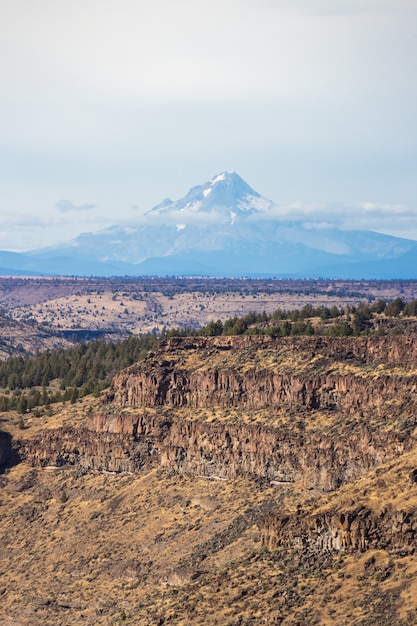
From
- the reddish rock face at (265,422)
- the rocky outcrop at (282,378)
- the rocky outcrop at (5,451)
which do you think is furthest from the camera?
the rocky outcrop at (5,451)

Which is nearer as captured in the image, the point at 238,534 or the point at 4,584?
the point at 238,534

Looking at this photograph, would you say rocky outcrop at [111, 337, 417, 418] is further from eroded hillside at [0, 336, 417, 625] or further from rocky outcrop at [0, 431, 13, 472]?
rocky outcrop at [0, 431, 13, 472]

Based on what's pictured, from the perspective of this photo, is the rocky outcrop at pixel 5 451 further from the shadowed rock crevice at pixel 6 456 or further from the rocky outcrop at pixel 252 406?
the rocky outcrop at pixel 252 406

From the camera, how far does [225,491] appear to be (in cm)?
14750

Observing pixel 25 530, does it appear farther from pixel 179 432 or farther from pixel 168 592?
pixel 168 592

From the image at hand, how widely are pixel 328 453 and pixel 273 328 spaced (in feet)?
183

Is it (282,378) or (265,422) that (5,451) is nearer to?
(265,422)

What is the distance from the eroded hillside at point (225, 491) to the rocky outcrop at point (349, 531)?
14cm

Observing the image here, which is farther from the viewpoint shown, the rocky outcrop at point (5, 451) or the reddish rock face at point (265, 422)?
the rocky outcrop at point (5, 451)

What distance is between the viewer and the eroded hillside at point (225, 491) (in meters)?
110

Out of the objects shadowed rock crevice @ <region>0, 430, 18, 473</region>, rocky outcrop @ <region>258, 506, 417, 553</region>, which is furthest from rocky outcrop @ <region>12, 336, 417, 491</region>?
rocky outcrop @ <region>258, 506, 417, 553</region>

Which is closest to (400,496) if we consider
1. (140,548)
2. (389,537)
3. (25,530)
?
(389,537)

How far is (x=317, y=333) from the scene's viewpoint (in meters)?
192

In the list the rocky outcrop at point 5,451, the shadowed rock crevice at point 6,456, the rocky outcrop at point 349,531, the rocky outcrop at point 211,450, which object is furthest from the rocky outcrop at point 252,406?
the rocky outcrop at point 349,531
